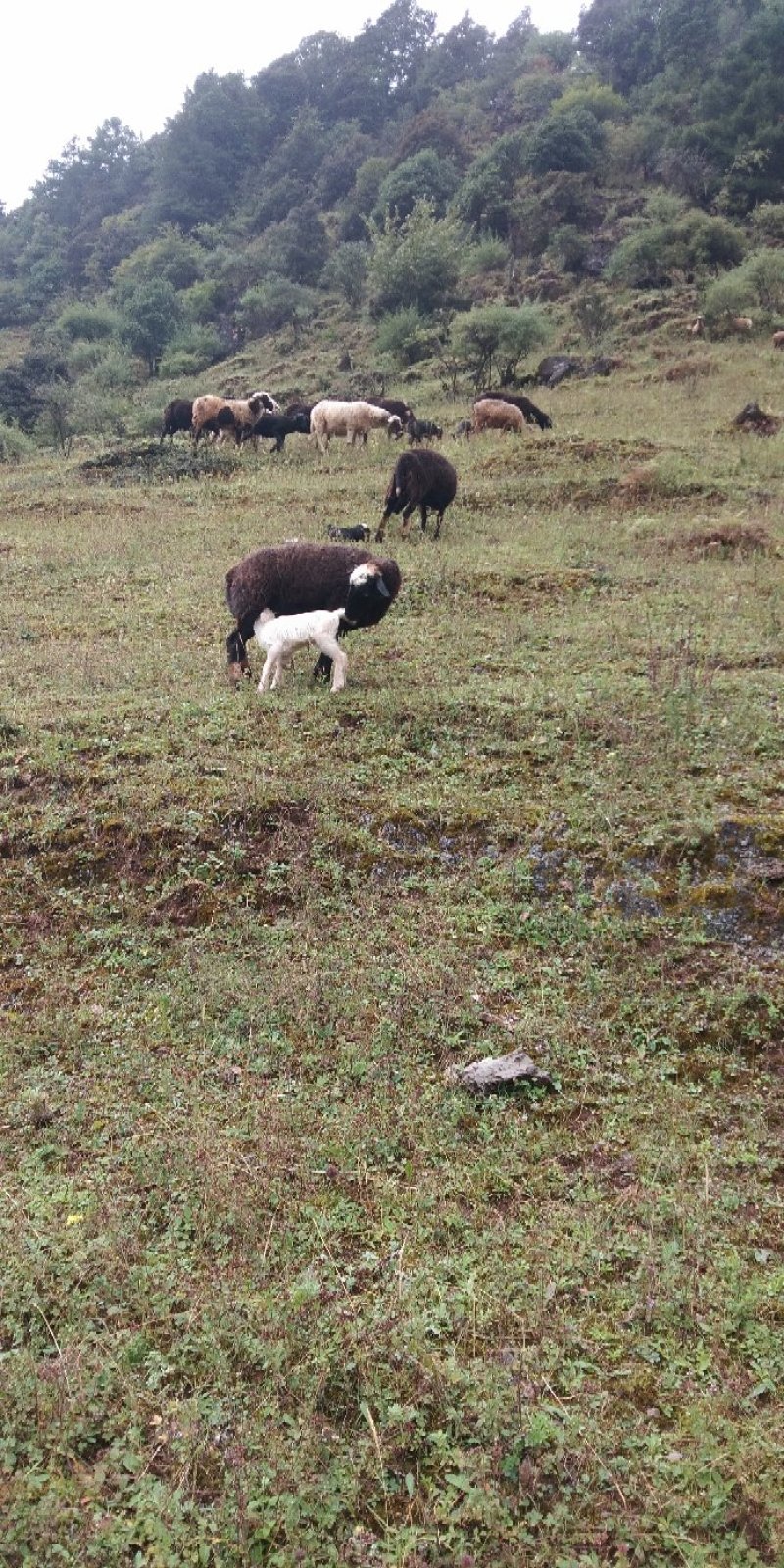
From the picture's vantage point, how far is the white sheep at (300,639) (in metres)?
8.31

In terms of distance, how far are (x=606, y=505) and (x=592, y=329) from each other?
19889 millimetres

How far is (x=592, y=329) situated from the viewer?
31938 mm

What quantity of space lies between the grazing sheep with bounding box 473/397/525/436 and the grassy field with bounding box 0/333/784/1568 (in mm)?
13226

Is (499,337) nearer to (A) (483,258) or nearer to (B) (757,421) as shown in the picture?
(B) (757,421)

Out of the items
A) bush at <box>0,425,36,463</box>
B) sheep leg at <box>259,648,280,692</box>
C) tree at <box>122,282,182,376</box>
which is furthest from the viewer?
tree at <box>122,282,182,376</box>

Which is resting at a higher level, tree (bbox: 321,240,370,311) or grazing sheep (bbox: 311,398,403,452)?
tree (bbox: 321,240,370,311)

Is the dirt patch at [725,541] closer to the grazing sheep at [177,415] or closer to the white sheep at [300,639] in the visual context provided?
the white sheep at [300,639]

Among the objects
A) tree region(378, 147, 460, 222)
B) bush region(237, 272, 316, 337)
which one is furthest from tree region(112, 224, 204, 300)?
tree region(378, 147, 460, 222)

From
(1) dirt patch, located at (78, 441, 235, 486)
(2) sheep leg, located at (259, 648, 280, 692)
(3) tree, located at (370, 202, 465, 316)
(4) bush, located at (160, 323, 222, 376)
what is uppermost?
(3) tree, located at (370, 202, 465, 316)

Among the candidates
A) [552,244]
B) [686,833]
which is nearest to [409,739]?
[686,833]

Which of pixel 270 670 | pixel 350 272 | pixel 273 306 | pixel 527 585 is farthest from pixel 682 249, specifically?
pixel 270 670

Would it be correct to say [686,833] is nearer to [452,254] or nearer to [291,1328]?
[291,1328]

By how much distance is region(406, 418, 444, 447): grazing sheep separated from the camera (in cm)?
2202

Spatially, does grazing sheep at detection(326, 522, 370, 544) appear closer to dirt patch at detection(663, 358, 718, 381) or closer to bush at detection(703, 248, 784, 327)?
dirt patch at detection(663, 358, 718, 381)
